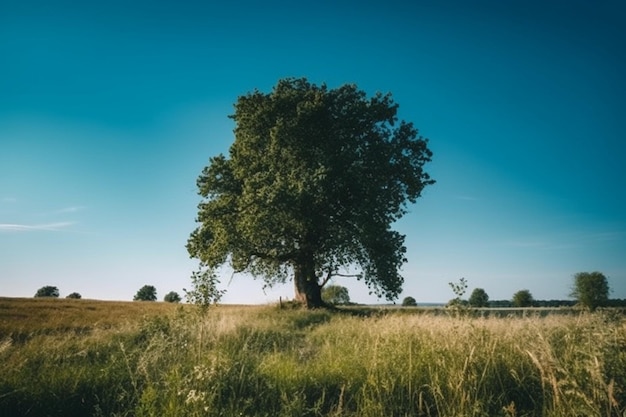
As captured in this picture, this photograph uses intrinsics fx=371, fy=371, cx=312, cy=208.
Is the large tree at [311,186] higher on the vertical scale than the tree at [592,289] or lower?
higher

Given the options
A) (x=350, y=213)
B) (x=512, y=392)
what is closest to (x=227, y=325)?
(x=512, y=392)

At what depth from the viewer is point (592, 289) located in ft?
204

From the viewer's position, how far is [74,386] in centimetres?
541

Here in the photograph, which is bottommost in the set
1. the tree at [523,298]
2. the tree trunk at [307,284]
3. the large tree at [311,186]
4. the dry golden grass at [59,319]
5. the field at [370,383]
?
the tree at [523,298]

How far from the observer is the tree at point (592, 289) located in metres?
61.1

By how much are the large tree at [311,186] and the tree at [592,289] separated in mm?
56630

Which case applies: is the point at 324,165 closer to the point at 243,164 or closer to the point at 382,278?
the point at 243,164

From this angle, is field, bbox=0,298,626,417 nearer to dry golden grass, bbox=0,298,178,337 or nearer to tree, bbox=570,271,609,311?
dry golden grass, bbox=0,298,178,337

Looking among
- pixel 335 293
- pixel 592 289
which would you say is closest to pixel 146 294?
pixel 335 293

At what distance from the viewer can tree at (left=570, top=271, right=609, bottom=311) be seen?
61094 millimetres

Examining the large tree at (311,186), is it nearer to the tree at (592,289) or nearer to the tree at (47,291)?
the tree at (592,289)

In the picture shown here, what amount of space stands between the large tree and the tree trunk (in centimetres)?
7

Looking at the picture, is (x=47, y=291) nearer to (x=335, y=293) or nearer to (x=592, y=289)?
(x=335, y=293)

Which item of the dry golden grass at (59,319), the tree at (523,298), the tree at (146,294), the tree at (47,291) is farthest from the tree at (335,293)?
the tree at (47,291)
